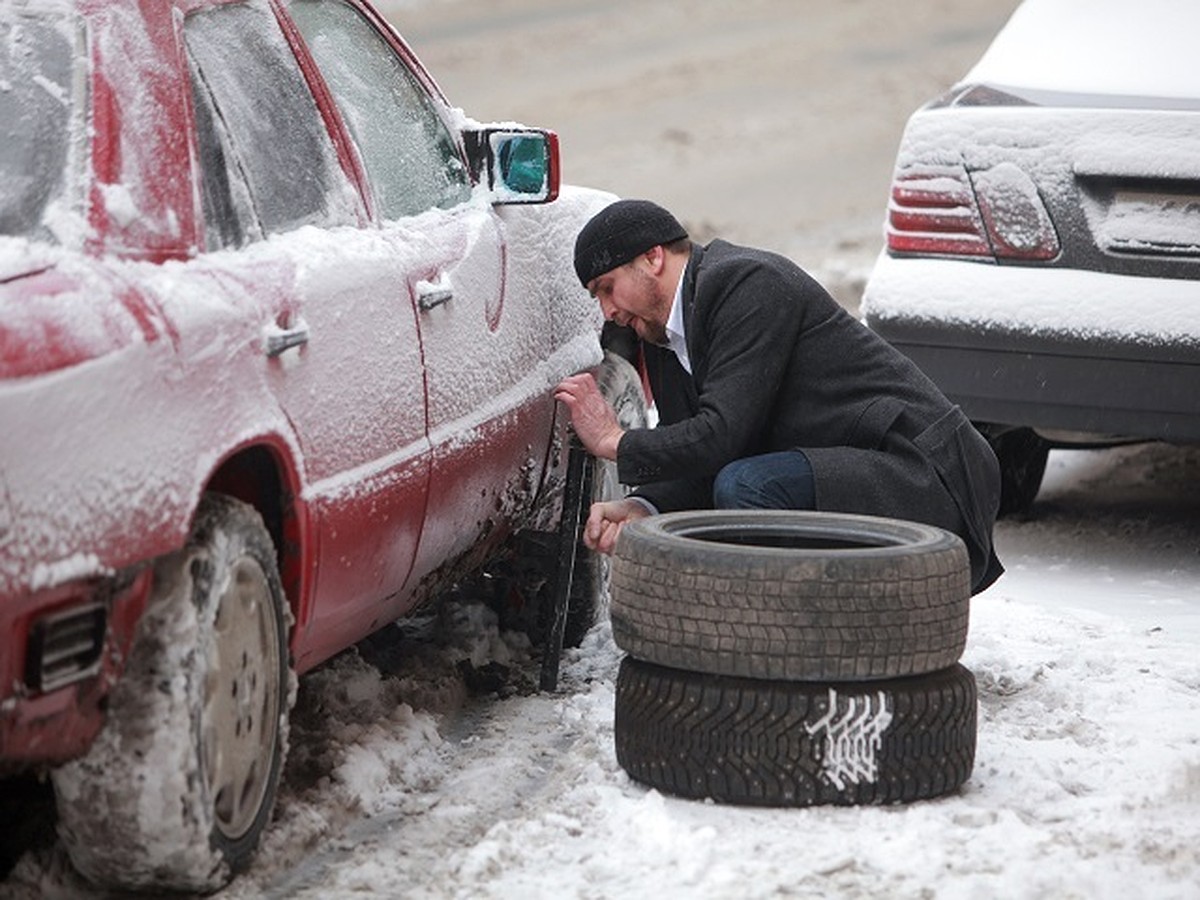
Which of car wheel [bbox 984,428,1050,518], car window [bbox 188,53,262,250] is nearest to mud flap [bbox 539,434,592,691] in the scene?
car window [bbox 188,53,262,250]

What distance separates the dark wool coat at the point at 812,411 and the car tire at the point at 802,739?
872 millimetres

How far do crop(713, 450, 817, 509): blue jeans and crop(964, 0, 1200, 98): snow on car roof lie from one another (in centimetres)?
229

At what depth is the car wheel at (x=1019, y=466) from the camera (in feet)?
26.8

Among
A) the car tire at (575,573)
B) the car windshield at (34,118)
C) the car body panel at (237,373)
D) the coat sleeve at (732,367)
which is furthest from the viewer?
the car tire at (575,573)

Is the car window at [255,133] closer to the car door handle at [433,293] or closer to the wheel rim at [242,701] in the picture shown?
the car door handle at [433,293]

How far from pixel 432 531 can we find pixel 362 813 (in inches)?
26.8

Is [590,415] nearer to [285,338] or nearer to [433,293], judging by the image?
[433,293]

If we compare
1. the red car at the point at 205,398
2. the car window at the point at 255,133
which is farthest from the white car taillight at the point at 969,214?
the car window at the point at 255,133

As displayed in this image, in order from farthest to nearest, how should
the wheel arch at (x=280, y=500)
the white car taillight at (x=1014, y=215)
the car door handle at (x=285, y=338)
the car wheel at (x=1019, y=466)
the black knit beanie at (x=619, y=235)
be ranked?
the car wheel at (x=1019, y=466) < the white car taillight at (x=1014, y=215) < the black knit beanie at (x=619, y=235) < the wheel arch at (x=280, y=500) < the car door handle at (x=285, y=338)

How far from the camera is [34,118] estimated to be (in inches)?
171

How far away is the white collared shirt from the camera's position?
586 cm

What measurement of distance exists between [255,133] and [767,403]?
1.54m

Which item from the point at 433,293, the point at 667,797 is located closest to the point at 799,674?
the point at 667,797

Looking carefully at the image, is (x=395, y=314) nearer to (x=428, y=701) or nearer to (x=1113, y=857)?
(x=428, y=701)
